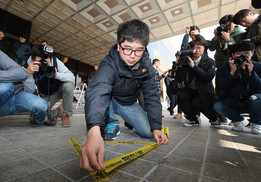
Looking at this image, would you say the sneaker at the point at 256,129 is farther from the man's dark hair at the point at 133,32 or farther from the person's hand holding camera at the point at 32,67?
the person's hand holding camera at the point at 32,67

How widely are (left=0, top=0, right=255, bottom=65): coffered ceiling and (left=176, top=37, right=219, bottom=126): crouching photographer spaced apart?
11.4ft

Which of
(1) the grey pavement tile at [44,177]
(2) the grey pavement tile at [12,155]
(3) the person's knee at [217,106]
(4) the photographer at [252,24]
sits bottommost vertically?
(1) the grey pavement tile at [44,177]

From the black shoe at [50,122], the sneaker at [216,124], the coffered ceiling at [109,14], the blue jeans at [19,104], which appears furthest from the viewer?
the coffered ceiling at [109,14]

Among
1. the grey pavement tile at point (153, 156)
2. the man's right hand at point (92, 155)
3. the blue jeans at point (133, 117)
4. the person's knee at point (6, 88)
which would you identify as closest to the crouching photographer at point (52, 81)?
the person's knee at point (6, 88)

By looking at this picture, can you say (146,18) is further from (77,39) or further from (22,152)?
(22,152)

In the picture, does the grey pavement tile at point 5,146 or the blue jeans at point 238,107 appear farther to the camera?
the blue jeans at point 238,107

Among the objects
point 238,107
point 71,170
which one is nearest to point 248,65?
point 238,107

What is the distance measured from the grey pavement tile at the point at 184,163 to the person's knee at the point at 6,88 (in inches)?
75.2

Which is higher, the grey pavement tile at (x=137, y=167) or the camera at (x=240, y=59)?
the camera at (x=240, y=59)

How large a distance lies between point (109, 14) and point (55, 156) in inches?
246

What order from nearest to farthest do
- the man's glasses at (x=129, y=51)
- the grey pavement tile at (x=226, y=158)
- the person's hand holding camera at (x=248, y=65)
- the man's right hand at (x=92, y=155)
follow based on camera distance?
the man's right hand at (x=92, y=155) → the grey pavement tile at (x=226, y=158) → the man's glasses at (x=129, y=51) → the person's hand holding camera at (x=248, y=65)

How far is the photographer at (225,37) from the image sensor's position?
2.57m

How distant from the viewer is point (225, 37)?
2578mm

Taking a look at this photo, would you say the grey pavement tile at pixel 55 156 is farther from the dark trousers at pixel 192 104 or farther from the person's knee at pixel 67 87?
the dark trousers at pixel 192 104
